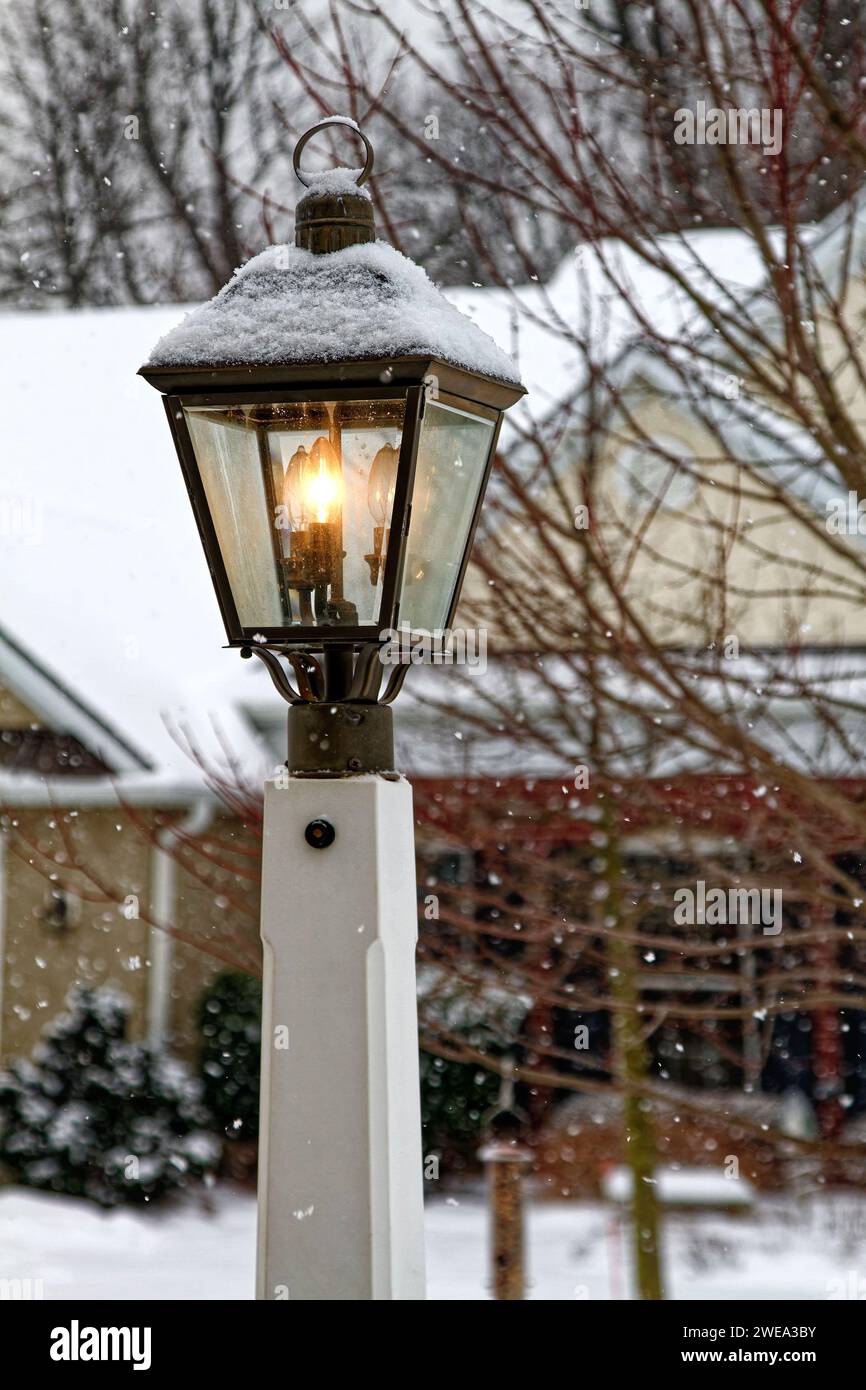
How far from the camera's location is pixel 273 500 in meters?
2.62

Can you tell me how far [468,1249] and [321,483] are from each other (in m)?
8.80

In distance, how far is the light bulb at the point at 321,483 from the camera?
8.41 feet

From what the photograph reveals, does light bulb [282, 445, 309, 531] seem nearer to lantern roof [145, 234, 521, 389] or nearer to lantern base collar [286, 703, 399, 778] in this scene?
lantern roof [145, 234, 521, 389]

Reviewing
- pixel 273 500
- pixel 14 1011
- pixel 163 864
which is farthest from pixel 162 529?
pixel 273 500

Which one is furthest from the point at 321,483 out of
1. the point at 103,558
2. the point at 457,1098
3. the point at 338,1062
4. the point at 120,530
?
the point at 120,530

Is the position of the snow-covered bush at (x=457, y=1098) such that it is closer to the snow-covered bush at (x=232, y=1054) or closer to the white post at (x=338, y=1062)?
the snow-covered bush at (x=232, y=1054)

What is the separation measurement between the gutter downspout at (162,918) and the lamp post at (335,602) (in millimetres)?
9577

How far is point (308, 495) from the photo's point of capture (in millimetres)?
2592

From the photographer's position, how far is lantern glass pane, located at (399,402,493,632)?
2602 mm

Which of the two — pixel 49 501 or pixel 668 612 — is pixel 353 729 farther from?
pixel 49 501

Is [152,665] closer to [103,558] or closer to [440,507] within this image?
[103,558]

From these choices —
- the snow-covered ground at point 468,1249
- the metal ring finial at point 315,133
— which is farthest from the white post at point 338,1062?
the snow-covered ground at point 468,1249
